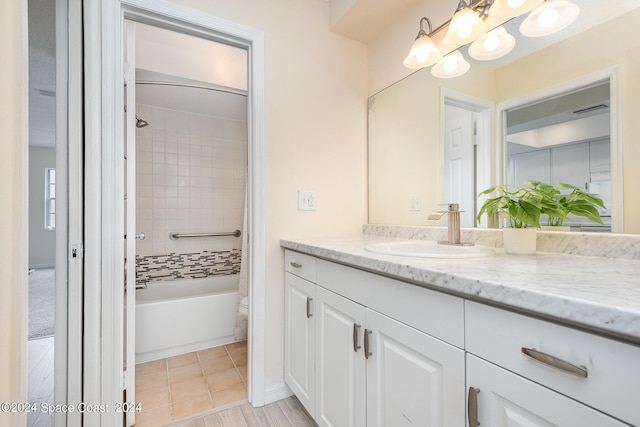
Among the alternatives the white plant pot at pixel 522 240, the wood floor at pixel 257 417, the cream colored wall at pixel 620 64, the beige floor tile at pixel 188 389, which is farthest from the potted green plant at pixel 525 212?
the beige floor tile at pixel 188 389

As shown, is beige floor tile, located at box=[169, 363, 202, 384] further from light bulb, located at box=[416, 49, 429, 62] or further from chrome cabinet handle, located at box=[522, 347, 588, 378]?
light bulb, located at box=[416, 49, 429, 62]

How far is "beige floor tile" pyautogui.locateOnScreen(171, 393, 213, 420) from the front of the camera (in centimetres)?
146

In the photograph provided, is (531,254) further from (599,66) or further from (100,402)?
(100,402)

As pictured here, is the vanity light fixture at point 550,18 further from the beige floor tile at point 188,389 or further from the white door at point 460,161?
the beige floor tile at point 188,389

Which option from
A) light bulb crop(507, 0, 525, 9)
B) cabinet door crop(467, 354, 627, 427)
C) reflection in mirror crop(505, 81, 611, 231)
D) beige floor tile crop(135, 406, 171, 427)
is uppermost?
light bulb crop(507, 0, 525, 9)

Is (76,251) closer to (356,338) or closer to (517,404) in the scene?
(356,338)

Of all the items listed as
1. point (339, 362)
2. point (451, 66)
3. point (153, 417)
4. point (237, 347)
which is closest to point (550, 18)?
point (451, 66)

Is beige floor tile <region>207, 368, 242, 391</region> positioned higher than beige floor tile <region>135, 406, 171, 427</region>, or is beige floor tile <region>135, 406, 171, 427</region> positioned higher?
beige floor tile <region>135, 406, 171, 427</region>

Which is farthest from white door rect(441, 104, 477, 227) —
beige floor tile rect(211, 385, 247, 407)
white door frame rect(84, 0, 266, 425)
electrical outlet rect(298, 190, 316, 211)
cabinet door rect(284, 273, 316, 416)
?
beige floor tile rect(211, 385, 247, 407)

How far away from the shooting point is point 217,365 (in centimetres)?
193

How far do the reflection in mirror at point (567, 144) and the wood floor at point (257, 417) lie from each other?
149 centimetres

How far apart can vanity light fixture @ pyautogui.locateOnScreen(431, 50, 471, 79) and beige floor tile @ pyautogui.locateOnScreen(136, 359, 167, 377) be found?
2.51 metres

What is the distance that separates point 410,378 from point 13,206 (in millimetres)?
980

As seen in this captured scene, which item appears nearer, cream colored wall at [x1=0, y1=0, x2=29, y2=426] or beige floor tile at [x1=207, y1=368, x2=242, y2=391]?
cream colored wall at [x1=0, y1=0, x2=29, y2=426]
